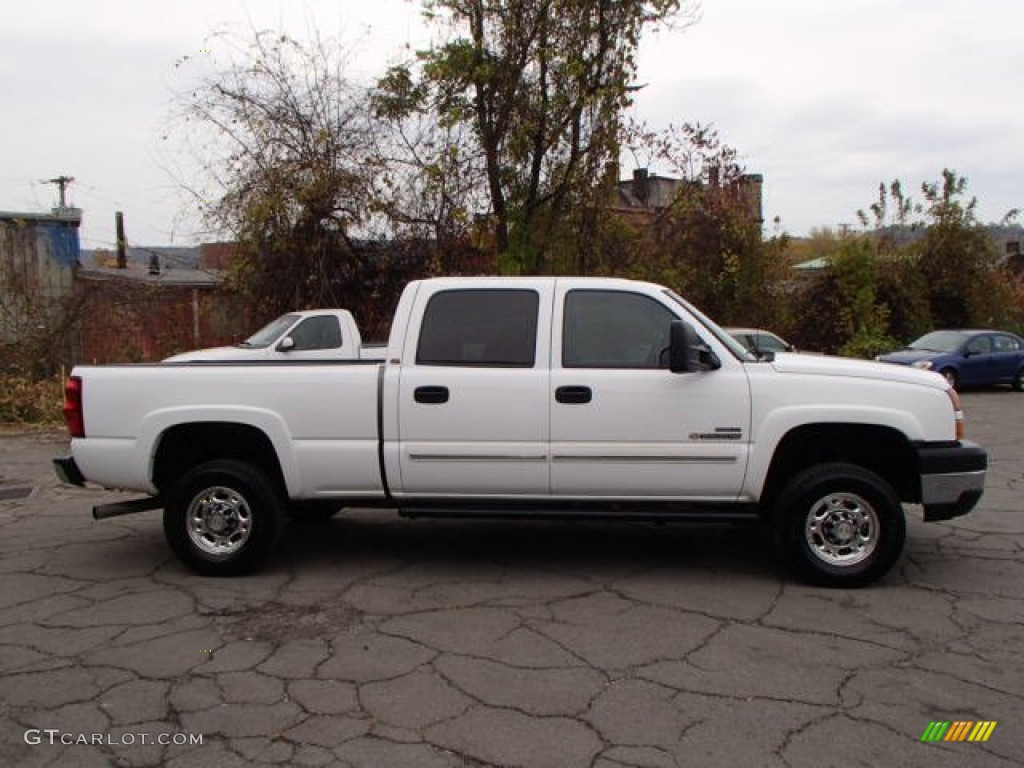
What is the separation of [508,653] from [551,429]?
1466 mm

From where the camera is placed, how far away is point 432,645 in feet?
14.7

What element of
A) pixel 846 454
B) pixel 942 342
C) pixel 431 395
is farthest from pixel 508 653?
pixel 942 342

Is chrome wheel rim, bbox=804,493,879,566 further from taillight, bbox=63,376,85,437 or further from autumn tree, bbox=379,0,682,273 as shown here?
autumn tree, bbox=379,0,682,273

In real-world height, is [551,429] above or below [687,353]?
below

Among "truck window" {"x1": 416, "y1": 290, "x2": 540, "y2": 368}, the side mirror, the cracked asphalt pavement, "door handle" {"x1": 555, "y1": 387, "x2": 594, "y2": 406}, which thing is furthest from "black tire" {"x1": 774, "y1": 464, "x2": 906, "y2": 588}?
"truck window" {"x1": 416, "y1": 290, "x2": 540, "y2": 368}

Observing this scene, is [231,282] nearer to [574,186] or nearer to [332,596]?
[574,186]

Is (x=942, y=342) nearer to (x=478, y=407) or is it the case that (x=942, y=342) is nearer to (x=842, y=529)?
(x=842, y=529)

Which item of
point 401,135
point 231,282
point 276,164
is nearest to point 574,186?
point 401,135

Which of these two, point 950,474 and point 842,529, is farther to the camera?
point 842,529

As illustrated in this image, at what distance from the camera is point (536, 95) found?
1290 centimetres

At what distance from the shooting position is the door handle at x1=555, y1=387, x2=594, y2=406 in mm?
5312

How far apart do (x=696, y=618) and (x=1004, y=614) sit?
178 centimetres

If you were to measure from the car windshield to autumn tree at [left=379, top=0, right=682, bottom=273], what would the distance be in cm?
1037

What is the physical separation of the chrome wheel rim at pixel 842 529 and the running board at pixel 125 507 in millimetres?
4263
